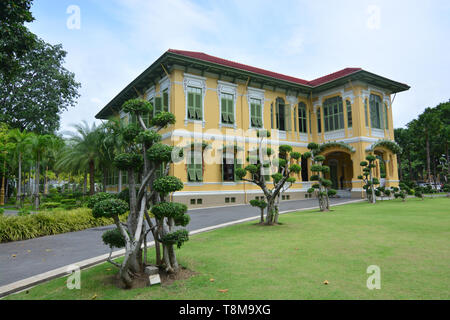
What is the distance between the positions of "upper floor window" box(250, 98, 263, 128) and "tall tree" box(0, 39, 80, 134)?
19.2 metres

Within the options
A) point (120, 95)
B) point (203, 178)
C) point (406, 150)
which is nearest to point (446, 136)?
point (406, 150)

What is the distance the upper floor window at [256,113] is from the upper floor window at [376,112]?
890 cm

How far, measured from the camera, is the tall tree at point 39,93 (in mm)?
26406

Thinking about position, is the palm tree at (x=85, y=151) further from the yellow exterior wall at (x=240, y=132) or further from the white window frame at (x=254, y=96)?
the white window frame at (x=254, y=96)

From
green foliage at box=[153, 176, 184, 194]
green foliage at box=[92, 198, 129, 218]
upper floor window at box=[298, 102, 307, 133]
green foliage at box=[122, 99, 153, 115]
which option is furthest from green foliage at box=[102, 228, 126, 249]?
upper floor window at box=[298, 102, 307, 133]

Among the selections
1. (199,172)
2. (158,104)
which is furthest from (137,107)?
(158,104)

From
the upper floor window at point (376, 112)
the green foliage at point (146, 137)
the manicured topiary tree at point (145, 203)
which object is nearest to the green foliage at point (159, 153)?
the manicured topiary tree at point (145, 203)

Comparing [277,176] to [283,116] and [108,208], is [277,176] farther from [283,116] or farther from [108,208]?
[283,116]

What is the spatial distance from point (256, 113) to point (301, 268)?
17.0 meters

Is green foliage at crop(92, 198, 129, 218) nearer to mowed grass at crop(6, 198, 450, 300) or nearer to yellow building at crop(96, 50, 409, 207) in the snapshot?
mowed grass at crop(6, 198, 450, 300)

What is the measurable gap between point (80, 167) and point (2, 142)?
7.48 metres

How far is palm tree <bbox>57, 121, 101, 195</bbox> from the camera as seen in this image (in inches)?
755

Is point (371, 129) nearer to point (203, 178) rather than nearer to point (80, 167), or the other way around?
point (203, 178)
